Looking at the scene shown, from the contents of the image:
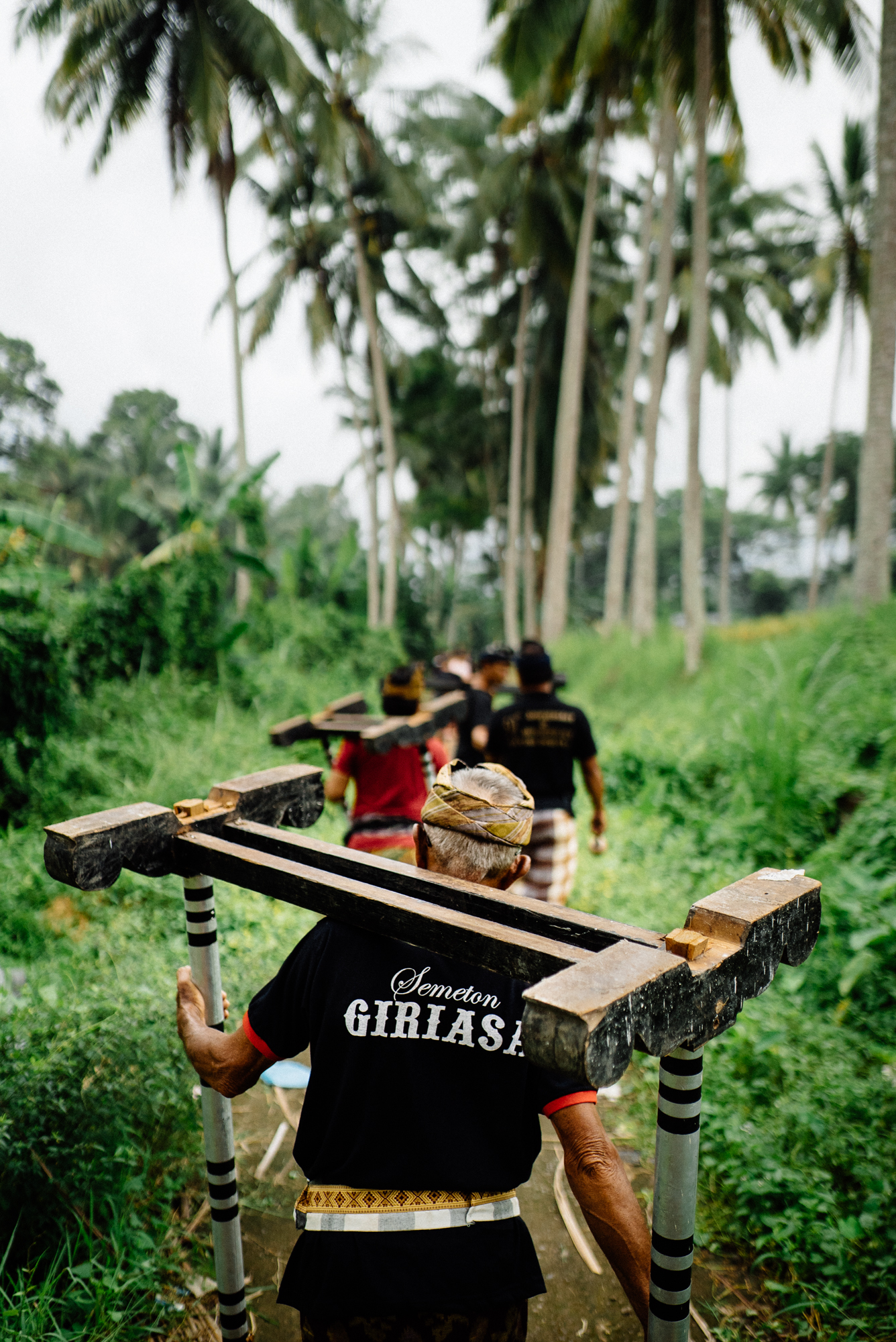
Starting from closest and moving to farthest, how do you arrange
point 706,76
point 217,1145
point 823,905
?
1. point 217,1145
2. point 823,905
3. point 706,76

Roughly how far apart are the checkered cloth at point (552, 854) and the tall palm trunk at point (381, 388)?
14760mm

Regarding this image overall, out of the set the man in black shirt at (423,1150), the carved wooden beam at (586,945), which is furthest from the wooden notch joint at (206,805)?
the man in black shirt at (423,1150)

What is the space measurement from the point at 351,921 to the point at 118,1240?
197cm

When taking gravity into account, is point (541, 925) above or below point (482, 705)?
above

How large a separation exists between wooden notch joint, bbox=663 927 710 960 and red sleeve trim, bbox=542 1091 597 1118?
1.23 ft

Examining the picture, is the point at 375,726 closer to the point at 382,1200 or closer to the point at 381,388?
the point at 382,1200

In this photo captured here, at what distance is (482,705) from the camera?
198 inches

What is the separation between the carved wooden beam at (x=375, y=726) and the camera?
3572 millimetres

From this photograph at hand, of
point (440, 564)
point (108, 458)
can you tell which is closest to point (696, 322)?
point (440, 564)

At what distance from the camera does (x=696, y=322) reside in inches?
469

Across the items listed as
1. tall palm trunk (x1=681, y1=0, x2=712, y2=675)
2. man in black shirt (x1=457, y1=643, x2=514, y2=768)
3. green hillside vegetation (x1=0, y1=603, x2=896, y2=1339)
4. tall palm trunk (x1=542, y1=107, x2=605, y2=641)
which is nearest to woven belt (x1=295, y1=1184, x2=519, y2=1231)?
green hillside vegetation (x1=0, y1=603, x2=896, y2=1339)

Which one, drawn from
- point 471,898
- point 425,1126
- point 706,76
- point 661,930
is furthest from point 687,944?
point 706,76

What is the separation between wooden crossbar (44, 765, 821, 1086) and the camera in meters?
1.06

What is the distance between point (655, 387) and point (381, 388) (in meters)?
7.30
